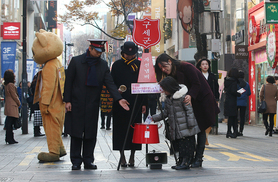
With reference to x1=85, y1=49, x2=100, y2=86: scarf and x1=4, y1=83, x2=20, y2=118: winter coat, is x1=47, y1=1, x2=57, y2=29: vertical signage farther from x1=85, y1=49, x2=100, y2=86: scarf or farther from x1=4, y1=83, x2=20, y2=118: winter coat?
x1=85, y1=49, x2=100, y2=86: scarf

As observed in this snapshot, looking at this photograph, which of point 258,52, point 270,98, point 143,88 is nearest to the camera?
point 143,88

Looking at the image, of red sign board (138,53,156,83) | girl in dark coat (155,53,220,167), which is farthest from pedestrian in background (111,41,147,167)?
girl in dark coat (155,53,220,167)

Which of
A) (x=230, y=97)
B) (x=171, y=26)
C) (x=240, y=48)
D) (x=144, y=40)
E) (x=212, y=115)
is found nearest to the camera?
(x=212, y=115)

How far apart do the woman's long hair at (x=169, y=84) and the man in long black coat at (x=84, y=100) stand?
0.64 metres

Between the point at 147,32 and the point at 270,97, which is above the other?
the point at 147,32

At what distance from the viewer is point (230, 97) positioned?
12109mm

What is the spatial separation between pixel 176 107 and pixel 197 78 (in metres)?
0.58

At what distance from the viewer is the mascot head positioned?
7328 mm

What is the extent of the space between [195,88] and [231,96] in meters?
6.23

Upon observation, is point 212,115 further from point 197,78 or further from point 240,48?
point 240,48

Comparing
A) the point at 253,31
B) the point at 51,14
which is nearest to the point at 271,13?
the point at 253,31

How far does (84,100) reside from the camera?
6.17 m

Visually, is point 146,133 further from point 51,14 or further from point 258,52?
point 51,14

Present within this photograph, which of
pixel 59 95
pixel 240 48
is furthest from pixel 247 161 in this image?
pixel 240 48
